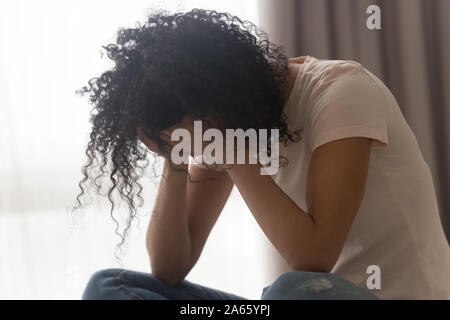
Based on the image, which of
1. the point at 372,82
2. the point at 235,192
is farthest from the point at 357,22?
the point at 372,82

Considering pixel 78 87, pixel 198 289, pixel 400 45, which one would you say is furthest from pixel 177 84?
pixel 400 45

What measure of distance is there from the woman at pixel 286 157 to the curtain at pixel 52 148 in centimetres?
88

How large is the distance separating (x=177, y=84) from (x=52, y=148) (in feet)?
3.77

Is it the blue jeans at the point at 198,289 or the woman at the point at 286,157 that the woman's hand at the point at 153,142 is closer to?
the woman at the point at 286,157

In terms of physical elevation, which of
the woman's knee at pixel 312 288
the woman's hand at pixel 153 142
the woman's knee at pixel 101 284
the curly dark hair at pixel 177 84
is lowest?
the woman's knee at pixel 101 284

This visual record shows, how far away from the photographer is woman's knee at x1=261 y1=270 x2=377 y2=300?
0.73 meters

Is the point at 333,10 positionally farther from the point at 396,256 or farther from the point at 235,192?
the point at 396,256

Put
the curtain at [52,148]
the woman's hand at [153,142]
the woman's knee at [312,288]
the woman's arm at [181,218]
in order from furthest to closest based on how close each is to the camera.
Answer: the curtain at [52,148] → the woman's arm at [181,218] → the woman's hand at [153,142] → the woman's knee at [312,288]

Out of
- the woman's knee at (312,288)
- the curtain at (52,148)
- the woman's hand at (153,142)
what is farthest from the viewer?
the curtain at (52,148)

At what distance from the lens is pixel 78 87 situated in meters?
1.81

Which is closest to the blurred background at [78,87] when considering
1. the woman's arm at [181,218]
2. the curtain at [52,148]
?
the curtain at [52,148]

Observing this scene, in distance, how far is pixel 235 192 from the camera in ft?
6.36

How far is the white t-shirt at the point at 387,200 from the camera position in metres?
0.88

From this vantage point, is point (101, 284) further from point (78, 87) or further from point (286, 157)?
point (78, 87)
